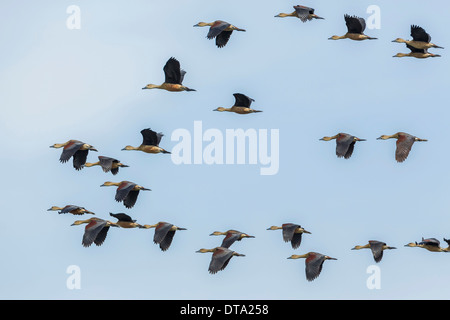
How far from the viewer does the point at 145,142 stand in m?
70.4

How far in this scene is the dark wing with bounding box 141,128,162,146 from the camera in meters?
69.8

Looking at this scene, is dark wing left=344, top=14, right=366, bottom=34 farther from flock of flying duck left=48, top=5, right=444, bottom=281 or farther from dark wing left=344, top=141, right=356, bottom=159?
dark wing left=344, top=141, right=356, bottom=159

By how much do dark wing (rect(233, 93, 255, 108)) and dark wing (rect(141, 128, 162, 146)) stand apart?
3.57 m

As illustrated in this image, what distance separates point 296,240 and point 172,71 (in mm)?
8889

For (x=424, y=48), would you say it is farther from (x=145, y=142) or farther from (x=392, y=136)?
(x=145, y=142)

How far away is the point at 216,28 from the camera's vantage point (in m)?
66.9

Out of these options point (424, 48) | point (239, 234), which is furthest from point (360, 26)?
point (239, 234)

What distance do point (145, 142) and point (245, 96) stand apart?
464 centimetres

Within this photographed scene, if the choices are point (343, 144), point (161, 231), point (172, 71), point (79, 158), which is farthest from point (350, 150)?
point (79, 158)

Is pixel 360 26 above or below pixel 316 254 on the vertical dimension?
above

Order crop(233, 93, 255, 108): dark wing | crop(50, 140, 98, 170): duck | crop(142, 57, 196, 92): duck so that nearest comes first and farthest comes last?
crop(142, 57, 196, 92): duck < crop(50, 140, 98, 170): duck < crop(233, 93, 255, 108): dark wing

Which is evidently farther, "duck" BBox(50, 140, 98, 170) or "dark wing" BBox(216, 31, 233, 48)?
"dark wing" BBox(216, 31, 233, 48)

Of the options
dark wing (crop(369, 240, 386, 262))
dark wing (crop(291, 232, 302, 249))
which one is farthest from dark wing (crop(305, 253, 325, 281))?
dark wing (crop(291, 232, 302, 249))

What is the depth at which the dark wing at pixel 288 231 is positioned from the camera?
227 ft
